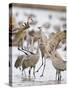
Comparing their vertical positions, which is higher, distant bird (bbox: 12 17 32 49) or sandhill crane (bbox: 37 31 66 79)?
distant bird (bbox: 12 17 32 49)

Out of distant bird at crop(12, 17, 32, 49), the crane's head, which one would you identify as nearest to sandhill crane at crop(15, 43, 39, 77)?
the crane's head

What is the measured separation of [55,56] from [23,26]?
382 millimetres

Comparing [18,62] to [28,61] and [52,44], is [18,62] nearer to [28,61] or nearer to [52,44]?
[28,61]

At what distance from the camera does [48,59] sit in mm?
1977

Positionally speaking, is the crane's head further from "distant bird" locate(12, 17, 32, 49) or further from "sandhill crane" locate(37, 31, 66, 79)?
"sandhill crane" locate(37, 31, 66, 79)

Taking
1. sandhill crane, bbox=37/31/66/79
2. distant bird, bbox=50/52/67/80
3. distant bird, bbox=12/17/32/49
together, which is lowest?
distant bird, bbox=50/52/67/80

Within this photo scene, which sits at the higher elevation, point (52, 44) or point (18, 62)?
point (52, 44)

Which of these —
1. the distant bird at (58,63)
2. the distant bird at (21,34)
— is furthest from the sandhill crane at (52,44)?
the distant bird at (21,34)

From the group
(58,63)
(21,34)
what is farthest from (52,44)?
(21,34)

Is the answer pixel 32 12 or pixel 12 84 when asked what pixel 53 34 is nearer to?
pixel 32 12

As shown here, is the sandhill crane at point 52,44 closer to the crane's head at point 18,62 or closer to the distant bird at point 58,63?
the distant bird at point 58,63

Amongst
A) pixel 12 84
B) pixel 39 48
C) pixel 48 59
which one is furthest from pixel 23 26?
pixel 12 84

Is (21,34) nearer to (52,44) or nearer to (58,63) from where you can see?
(52,44)

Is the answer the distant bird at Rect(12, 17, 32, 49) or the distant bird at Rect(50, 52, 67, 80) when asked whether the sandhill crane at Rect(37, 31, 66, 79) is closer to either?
the distant bird at Rect(50, 52, 67, 80)
